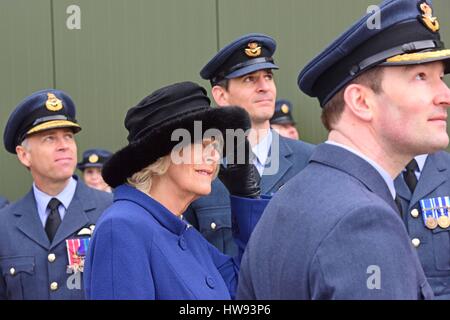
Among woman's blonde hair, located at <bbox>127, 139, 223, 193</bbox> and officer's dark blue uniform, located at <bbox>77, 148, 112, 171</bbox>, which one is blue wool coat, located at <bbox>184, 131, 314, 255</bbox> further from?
officer's dark blue uniform, located at <bbox>77, 148, 112, 171</bbox>

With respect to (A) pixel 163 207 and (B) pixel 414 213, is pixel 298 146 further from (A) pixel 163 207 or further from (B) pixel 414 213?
(A) pixel 163 207

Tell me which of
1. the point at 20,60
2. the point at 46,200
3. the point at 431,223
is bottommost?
the point at 431,223

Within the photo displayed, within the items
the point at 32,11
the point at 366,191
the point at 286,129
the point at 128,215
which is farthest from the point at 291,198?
the point at 32,11

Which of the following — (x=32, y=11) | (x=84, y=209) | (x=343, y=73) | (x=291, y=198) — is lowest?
(x=84, y=209)

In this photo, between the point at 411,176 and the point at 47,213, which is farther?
the point at 47,213

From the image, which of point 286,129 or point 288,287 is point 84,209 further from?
point 288,287

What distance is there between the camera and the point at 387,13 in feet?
6.45

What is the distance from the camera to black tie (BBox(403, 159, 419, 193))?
12.9ft

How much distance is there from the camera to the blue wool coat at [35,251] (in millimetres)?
4082

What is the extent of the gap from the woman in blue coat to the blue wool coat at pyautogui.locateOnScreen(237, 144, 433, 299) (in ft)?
2.01

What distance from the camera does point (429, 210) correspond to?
385 centimetres

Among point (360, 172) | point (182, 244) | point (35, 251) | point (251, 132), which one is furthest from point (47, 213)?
point (360, 172)

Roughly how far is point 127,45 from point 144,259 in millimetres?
4045

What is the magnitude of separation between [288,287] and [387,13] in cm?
71
